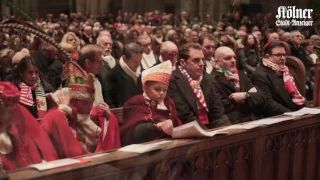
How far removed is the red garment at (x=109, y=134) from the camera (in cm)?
358

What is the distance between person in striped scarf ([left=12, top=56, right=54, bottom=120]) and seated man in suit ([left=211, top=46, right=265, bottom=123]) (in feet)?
5.72

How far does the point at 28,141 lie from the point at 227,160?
136 centimetres

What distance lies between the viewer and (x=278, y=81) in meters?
5.32

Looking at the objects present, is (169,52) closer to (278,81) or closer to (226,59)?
(226,59)

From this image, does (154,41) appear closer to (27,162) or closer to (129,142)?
(129,142)

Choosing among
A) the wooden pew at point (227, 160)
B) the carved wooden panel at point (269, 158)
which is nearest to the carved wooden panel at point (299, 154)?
the wooden pew at point (227, 160)

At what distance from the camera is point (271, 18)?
768 cm

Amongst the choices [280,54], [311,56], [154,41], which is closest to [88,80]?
[280,54]

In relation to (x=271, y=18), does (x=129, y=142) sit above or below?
below

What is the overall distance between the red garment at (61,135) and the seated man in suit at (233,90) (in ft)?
5.93

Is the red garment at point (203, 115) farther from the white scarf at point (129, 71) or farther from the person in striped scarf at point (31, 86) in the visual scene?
the person in striped scarf at point (31, 86)

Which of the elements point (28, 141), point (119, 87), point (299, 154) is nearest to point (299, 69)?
point (299, 154)

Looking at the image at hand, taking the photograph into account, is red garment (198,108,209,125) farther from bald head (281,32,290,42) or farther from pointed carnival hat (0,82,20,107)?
bald head (281,32,290,42)

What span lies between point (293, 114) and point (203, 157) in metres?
1.32
